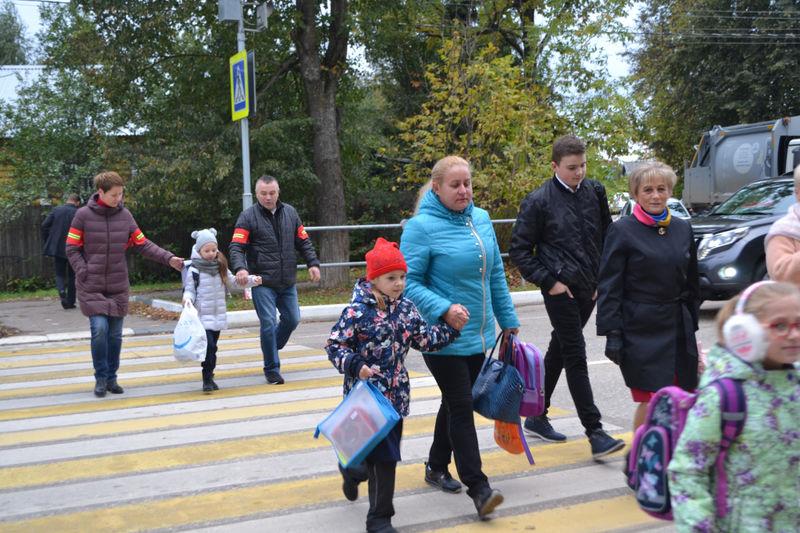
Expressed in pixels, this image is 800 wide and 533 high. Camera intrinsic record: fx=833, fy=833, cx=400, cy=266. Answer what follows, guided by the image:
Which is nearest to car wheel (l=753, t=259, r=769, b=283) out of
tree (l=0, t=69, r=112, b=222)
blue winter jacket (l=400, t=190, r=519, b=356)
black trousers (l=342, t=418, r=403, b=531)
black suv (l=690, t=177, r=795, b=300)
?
black suv (l=690, t=177, r=795, b=300)

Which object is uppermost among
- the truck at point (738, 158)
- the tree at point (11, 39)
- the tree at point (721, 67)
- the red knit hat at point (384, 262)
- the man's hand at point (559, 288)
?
the tree at point (11, 39)

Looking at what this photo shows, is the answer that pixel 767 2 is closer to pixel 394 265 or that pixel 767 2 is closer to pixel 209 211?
pixel 209 211

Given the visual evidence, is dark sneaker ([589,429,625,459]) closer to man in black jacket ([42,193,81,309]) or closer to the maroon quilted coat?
the maroon quilted coat

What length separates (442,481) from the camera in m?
4.71

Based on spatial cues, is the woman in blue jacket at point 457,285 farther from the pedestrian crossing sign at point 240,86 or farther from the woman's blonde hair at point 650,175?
the pedestrian crossing sign at point 240,86

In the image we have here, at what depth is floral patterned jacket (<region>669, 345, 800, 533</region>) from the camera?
8.03 feet

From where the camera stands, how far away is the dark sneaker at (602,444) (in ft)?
16.8

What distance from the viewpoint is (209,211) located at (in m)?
19.4

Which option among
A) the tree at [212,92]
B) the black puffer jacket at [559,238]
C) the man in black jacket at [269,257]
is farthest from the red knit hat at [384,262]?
the tree at [212,92]

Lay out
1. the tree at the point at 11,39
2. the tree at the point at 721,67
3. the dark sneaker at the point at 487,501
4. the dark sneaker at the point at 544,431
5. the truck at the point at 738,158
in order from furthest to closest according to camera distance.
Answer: the tree at the point at 11,39
the tree at the point at 721,67
the truck at the point at 738,158
the dark sneaker at the point at 544,431
the dark sneaker at the point at 487,501

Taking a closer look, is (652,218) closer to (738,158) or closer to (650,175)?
(650,175)

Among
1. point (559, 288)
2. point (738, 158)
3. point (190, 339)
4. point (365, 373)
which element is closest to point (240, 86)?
point (190, 339)

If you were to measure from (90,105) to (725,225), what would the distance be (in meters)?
17.8

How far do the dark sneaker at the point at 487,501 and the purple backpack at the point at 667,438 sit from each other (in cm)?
157
